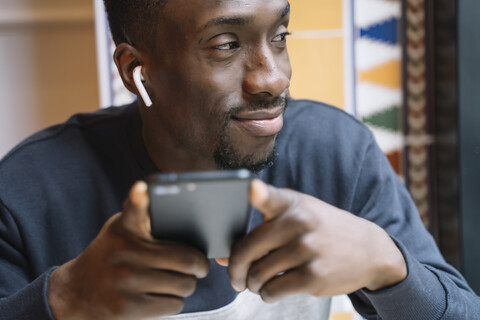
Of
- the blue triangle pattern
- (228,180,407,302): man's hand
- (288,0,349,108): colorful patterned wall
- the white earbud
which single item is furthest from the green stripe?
(228,180,407,302): man's hand

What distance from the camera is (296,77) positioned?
1474 mm

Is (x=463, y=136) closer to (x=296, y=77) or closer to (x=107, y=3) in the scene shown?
(x=296, y=77)

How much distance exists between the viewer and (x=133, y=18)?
35.7 inches

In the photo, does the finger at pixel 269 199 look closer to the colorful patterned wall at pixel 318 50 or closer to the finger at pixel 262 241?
the finger at pixel 262 241

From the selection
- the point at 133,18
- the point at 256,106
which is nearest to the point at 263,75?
the point at 256,106

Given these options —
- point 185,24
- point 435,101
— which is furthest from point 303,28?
point 185,24

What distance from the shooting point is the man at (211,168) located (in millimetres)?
559

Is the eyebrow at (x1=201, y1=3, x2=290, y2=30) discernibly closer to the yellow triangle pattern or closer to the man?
the man

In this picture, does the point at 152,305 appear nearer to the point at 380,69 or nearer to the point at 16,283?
the point at 16,283

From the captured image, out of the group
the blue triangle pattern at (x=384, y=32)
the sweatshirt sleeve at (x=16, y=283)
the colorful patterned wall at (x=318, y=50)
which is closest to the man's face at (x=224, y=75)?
the sweatshirt sleeve at (x=16, y=283)

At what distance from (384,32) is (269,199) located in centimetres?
117

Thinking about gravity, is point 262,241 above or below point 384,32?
below

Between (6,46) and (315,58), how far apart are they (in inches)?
38.4

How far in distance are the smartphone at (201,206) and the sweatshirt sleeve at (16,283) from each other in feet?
0.79
